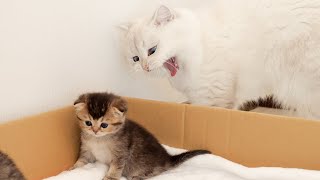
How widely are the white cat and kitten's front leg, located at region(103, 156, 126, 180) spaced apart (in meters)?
0.43

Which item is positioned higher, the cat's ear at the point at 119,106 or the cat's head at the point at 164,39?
the cat's head at the point at 164,39

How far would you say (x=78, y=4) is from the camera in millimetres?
1640

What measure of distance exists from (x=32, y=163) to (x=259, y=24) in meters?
1.08

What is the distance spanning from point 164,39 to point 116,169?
58 centimetres

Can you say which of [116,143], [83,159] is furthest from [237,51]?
Answer: [83,159]

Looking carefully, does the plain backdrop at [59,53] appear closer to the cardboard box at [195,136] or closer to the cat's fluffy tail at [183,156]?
the cardboard box at [195,136]

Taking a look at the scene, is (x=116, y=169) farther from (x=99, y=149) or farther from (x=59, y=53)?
(x=59, y=53)

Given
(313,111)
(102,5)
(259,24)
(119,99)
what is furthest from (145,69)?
(313,111)

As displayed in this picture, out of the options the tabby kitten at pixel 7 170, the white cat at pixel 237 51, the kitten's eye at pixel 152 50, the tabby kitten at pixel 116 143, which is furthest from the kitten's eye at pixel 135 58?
the tabby kitten at pixel 7 170

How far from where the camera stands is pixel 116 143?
4.67 feet

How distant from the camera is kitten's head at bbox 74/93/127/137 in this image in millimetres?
1368

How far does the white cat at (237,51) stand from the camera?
1.51 meters

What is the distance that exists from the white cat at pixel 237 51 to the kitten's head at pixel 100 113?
0.32m

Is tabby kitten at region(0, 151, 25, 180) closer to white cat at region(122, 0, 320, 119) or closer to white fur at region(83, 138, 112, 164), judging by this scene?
white fur at region(83, 138, 112, 164)
